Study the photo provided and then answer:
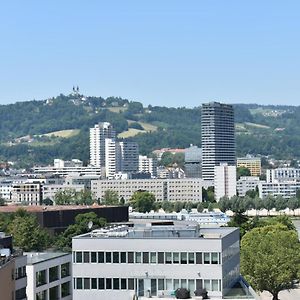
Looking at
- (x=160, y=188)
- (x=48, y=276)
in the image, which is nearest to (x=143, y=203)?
(x=160, y=188)

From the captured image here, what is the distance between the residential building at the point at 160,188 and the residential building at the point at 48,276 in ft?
373

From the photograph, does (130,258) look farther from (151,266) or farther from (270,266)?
(270,266)

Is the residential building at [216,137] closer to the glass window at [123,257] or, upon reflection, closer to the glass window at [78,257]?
the glass window at [78,257]

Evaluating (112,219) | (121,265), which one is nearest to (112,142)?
(112,219)

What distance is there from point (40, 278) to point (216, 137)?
153 m

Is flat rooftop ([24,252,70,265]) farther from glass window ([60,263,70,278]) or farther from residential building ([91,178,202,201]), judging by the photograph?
residential building ([91,178,202,201])

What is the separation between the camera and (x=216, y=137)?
184m

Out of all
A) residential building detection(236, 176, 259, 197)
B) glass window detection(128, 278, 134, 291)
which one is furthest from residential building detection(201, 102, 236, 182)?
glass window detection(128, 278, 134, 291)

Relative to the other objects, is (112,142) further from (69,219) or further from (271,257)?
(271,257)

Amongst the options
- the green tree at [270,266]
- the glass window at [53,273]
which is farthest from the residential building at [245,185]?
the glass window at [53,273]

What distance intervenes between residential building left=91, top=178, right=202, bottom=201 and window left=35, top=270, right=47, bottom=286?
11575 cm

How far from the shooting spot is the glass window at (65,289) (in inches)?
1366

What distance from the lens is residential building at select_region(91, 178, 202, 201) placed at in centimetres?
14962

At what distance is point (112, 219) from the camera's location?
7125 centimetres
